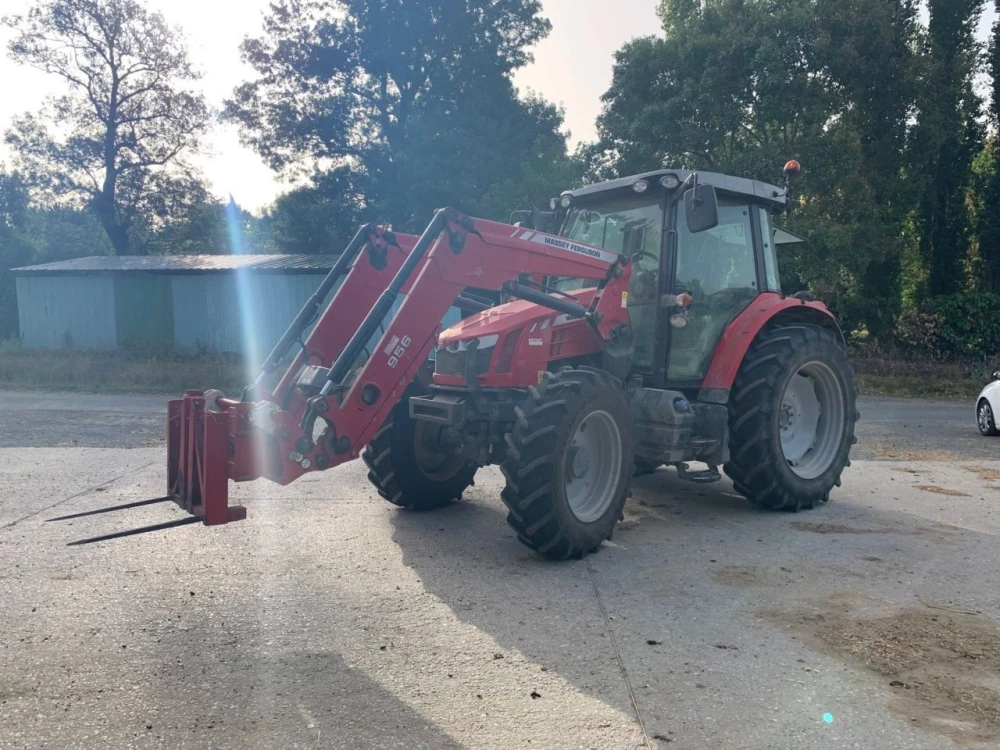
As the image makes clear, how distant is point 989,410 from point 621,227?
771cm

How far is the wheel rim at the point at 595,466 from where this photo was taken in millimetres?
5418

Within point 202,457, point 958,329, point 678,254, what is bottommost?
point 202,457

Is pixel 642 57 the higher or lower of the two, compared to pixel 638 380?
higher

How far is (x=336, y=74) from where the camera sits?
25250 millimetres

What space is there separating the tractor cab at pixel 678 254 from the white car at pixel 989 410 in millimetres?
6113

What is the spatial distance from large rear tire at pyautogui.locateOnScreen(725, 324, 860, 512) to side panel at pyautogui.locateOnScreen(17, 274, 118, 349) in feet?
63.2

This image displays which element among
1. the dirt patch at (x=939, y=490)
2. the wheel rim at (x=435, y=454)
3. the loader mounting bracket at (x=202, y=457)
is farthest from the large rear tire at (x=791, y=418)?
the loader mounting bracket at (x=202, y=457)

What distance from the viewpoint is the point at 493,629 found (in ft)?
13.5

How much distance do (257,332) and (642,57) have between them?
11.8 meters

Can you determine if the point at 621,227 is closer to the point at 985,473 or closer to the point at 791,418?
the point at 791,418

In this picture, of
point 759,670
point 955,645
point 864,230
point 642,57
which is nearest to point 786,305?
point 955,645

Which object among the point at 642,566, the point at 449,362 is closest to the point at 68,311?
the point at 449,362

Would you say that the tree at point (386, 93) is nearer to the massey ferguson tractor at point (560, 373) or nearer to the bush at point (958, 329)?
the bush at point (958, 329)

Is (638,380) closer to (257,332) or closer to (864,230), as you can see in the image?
(864,230)
